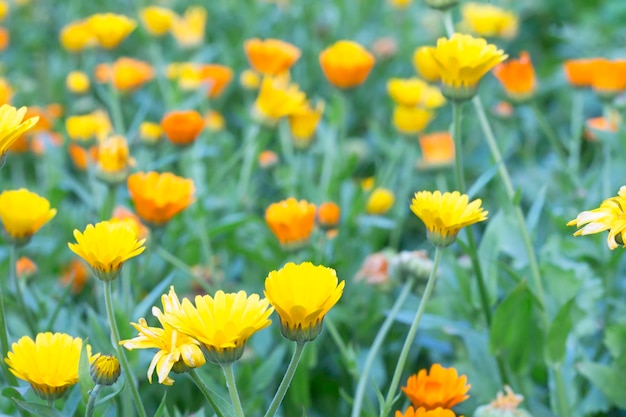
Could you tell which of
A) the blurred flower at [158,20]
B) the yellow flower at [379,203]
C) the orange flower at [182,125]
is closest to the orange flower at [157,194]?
the orange flower at [182,125]

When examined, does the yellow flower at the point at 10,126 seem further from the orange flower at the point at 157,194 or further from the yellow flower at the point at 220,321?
the orange flower at the point at 157,194

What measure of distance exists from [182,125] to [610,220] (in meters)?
0.83

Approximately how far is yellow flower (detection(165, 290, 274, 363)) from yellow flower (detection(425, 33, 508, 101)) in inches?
17.1

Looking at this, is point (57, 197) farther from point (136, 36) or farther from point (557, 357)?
point (136, 36)

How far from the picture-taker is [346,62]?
5.22 ft

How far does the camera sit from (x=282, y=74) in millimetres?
1729

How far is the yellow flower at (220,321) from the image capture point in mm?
705

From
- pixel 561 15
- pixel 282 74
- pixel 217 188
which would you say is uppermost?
pixel 282 74

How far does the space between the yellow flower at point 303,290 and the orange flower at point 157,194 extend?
45 cm

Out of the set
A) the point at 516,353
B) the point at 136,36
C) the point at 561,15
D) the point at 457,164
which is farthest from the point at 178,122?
the point at 561,15

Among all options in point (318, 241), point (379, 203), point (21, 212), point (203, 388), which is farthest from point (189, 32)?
point (203, 388)

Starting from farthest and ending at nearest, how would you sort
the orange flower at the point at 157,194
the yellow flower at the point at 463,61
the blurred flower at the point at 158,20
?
the blurred flower at the point at 158,20 → the orange flower at the point at 157,194 → the yellow flower at the point at 463,61

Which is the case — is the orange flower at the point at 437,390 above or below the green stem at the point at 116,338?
below

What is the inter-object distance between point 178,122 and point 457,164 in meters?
0.54
